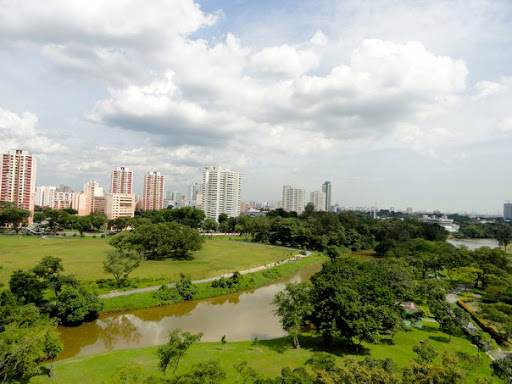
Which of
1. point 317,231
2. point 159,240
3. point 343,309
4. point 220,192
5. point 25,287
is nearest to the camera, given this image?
point 343,309

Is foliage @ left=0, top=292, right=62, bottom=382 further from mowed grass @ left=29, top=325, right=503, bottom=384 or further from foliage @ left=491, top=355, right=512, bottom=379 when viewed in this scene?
foliage @ left=491, top=355, right=512, bottom=379

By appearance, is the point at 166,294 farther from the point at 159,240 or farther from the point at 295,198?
the point at 295,198

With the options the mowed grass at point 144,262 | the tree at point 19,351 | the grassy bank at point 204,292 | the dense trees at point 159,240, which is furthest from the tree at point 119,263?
the tree at point 19,351

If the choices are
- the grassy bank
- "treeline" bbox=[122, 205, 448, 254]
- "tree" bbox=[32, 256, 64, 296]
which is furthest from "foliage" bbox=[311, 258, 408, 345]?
"treeline" bbox=[122, 205, 448, 254]

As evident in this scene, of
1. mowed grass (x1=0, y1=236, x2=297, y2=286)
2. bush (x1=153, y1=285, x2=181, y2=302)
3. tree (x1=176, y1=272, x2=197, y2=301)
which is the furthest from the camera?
mowed grass (x1=0, y1=236, x2=297, y2=286)

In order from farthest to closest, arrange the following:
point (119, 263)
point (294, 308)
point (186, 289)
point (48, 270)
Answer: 1. point (186, 289)
2. point (119, 263)
3. point (48, 270)
4. point (294, 308)

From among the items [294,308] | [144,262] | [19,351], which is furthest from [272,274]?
[19,351]
